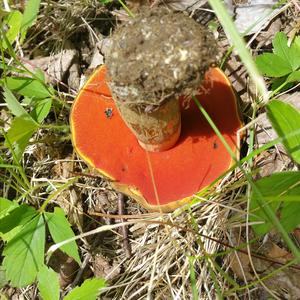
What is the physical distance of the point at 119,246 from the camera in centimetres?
173

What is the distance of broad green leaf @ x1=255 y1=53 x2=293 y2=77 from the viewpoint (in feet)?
5.19

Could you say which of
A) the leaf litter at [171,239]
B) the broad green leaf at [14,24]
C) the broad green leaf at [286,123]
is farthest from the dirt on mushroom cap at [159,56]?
the broad green leaf at [14,24]

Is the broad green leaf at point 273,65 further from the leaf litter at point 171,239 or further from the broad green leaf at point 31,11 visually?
the broad green leaf at point 31,11

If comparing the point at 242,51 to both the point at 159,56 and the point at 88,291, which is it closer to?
the point at 159,56

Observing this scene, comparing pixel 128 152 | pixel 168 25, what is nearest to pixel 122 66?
pixel 168 25

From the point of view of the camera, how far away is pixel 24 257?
4.77 ft

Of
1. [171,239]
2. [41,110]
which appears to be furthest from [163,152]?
[41,110]

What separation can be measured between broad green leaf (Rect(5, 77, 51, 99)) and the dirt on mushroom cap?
0.68 meters

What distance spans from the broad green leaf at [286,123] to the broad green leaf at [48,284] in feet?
2.70

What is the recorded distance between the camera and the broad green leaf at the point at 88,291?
4.41 ft

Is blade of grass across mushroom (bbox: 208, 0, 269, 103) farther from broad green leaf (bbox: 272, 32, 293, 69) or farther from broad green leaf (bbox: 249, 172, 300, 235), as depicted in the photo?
broad green leaf (bbox: 272, 32, 293, 69)

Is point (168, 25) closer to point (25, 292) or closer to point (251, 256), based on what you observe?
point (251, 256)

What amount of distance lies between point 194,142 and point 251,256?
44 cm

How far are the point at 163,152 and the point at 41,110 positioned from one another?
54 cm
